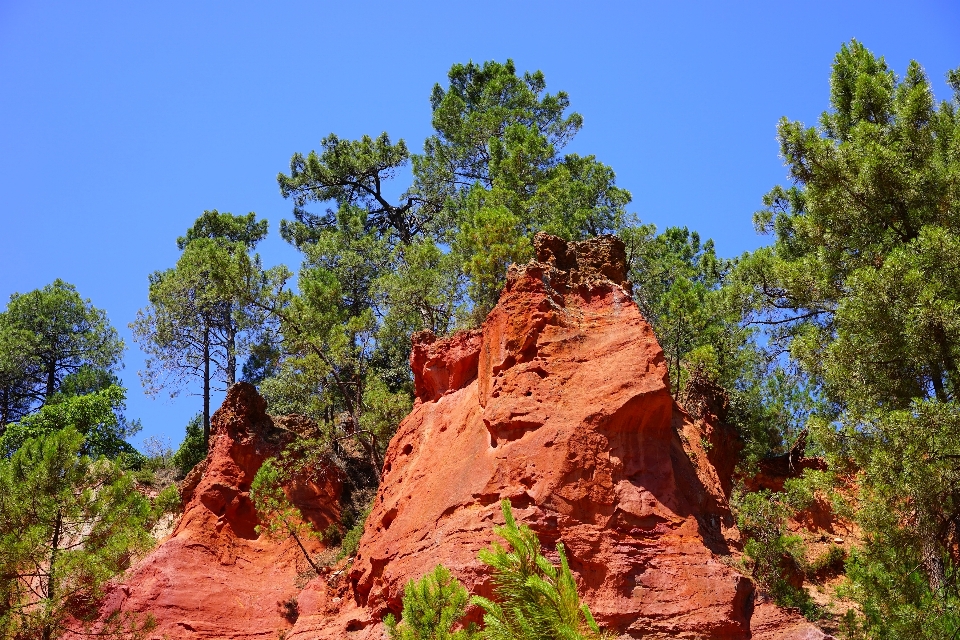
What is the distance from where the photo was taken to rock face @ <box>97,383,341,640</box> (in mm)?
19156

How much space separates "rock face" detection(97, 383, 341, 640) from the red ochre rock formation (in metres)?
0.05

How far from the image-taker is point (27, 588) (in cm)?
1582

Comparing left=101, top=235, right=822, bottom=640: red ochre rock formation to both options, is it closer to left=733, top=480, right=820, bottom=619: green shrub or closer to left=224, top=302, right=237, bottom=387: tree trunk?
left=733, top=480, right=820, bottom=619: green shrub

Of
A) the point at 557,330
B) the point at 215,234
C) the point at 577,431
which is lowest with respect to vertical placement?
the point at 577,431

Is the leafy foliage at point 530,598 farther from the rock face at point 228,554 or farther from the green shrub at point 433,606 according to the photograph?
the rock face at point 228,554

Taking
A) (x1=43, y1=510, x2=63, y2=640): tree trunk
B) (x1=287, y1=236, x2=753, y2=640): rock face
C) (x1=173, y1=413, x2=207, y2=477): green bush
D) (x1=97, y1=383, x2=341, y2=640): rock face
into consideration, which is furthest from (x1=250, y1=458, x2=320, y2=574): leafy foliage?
(x1=173, y1=413, x2=207, y2=477): green bush

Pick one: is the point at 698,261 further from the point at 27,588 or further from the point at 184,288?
the point at 27,588

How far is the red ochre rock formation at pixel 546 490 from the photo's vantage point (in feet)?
44.6

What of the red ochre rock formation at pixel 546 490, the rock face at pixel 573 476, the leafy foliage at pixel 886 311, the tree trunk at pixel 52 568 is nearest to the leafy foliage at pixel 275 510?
the red ochre rock formation at pixel 546 490

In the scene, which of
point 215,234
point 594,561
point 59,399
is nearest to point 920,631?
point 594,561

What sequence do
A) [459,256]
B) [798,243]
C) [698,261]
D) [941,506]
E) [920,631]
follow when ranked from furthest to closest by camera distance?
[698,261]
[459,256]
[798,243]
[941,506]
[920,631]

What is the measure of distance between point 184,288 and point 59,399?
6.86 m

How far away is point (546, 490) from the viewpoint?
14.0 meters

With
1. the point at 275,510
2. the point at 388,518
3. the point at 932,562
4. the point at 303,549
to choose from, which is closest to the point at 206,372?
the point at 275,510
